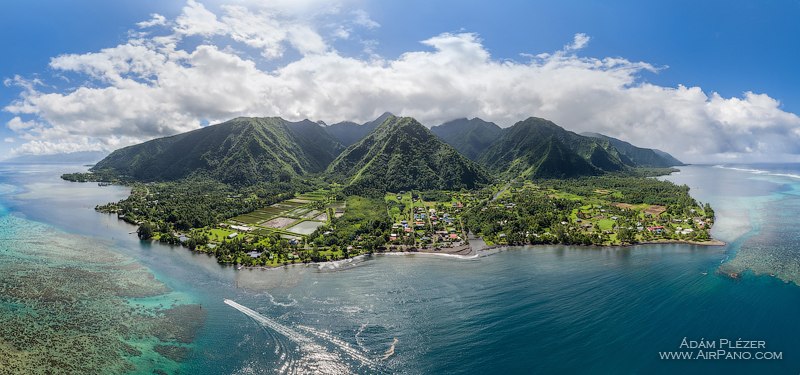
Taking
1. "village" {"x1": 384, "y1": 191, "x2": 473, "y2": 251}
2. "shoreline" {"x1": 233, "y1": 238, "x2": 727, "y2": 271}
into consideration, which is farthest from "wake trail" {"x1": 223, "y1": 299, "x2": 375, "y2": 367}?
"village" {"x1": 384, "y1": 191, "x2": 473, "y2": 251}

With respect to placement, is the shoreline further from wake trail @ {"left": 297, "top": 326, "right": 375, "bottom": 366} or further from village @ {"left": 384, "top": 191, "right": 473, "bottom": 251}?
wake trail @ {"left": 297, "top": 326, "right": 375, "bottom": 366}

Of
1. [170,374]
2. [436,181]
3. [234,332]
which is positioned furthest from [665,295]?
[436,181]

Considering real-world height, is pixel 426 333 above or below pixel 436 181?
below

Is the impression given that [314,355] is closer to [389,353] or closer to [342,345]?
[342,345]

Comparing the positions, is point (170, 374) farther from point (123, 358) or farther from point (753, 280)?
point (753, 280)

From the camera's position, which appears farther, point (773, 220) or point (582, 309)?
point (773, 220)

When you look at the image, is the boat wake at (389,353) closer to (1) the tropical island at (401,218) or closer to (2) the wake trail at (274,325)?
(2) the wake trail at (274,325)


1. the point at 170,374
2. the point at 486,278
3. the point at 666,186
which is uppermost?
the point at 666,186

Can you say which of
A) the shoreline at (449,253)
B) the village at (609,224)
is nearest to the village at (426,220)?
the shoreline at (449,253)

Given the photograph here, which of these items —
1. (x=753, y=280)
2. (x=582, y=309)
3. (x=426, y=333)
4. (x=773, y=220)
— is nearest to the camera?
(x=426, y=333)
